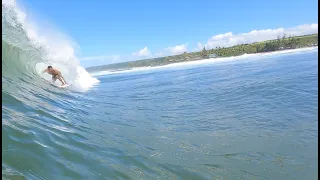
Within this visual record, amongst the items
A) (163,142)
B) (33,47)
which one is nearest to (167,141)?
(163,142)

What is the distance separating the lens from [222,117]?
8.79 m

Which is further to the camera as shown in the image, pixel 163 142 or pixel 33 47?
pixel 33 47

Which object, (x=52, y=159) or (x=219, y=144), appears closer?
(x=52, y=159)

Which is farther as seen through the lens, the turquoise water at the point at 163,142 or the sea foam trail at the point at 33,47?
the sea foam trail at the point at 33,47

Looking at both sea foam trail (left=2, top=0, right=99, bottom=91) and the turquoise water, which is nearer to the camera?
the turquoise water

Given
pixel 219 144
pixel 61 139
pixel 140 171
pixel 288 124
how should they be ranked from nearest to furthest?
pixel 140 171
pixel 61 139
pixel 219 144
pixel 288 124

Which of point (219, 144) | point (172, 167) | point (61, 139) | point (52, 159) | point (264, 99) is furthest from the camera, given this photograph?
point (264, 99)

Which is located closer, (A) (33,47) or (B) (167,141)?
(B) (167,141)

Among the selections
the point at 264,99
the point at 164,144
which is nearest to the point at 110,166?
the point at 164,144

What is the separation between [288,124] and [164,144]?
331 cm

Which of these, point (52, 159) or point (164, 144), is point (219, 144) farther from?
point (52, 159)

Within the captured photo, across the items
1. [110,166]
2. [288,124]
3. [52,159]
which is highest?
[52,159]

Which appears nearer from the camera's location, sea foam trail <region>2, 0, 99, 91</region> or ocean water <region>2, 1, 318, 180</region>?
ocean water <region>2, 1, 318, 180</region>

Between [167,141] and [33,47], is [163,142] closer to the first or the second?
[167,141]
